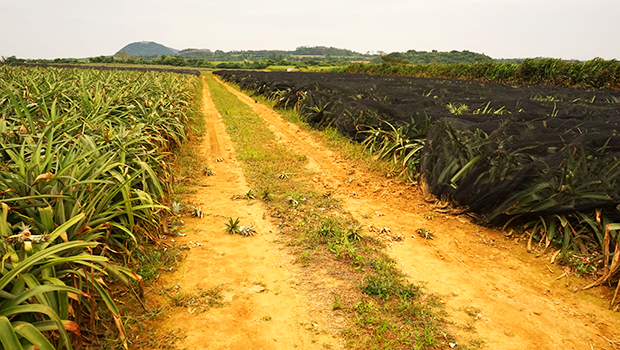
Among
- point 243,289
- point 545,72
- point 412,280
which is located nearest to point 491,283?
point 412,280

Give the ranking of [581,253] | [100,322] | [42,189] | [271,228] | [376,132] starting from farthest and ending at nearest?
[376,132] < [271,228] < [581,253] < [42,189] < [100,322]

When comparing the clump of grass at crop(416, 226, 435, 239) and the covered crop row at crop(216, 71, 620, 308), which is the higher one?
the covered crop row at crop(216, 71, 620, 308)

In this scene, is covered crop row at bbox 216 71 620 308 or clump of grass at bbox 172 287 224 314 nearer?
clump of grass at bbox 172 287 224 314

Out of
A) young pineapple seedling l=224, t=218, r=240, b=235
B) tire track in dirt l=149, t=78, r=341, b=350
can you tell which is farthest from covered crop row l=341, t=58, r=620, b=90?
young pineapple seedling l=224, t=218, r=240, b=235

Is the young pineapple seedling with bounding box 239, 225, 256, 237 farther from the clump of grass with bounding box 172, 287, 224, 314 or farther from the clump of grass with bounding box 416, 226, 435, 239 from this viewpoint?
the clump of grass with bounding box 416, 226, 435, 239

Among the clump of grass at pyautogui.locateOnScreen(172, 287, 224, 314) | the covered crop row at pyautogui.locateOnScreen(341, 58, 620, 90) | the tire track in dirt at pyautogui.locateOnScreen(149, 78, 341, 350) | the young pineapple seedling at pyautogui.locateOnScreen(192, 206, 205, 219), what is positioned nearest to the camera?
the tire track in dirt at pyautogui.locateOnScreen(149, 78, 341, 350)

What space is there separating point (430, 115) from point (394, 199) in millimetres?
1894

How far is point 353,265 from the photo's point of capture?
308 cm

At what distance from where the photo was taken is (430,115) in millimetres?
5637

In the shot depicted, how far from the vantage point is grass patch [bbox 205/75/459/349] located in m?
2.28

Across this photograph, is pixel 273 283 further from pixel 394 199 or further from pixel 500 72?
pixel 500 72

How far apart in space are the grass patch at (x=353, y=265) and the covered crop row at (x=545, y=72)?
17857 millimetres

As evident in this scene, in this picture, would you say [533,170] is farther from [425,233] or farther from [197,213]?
[197,213]

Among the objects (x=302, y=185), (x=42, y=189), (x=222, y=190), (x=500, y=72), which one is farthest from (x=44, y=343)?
(x=500, y=72)
